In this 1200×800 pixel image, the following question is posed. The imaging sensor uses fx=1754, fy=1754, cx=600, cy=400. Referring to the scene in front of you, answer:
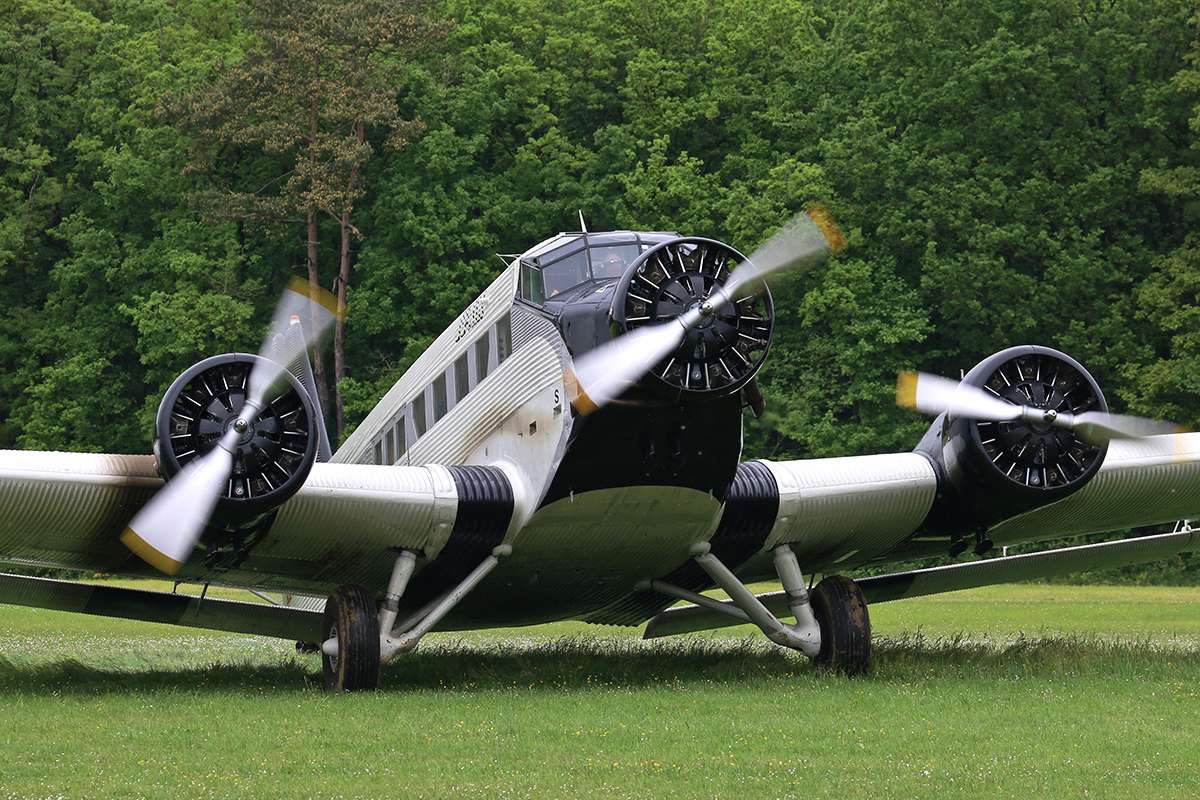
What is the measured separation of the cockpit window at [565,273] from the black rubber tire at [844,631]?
4.02m

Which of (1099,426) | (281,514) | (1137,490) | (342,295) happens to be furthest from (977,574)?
(342,295)

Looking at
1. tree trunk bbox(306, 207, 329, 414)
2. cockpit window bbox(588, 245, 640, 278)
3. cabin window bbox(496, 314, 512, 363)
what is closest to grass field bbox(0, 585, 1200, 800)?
cabin window bbox(496, 314, 512, 363)

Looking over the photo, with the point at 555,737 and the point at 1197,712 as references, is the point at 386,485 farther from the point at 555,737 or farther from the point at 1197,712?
the point at 1197,712

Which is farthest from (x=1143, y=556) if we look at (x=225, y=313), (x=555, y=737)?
(x=225, y=313)

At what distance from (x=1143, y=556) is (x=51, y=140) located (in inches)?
1881

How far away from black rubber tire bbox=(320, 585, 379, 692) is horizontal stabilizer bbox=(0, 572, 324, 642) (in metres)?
1.04

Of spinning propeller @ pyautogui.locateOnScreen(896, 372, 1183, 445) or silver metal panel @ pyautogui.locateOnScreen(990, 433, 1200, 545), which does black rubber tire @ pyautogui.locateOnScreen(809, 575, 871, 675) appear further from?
spinning propeller @ pyautogui.locateOnScreen(896, 372, 1183, 445)

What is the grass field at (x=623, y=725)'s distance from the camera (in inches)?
403

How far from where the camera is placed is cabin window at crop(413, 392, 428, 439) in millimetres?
18922

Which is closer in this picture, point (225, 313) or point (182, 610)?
point (182, 610)

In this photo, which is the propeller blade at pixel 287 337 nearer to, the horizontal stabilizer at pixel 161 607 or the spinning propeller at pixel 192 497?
the spinning propeller at pixel 192 497

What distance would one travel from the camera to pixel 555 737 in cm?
1224

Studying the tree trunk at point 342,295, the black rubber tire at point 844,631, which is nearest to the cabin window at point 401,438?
the black rubber tire at point 844,631

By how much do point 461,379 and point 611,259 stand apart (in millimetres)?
2790
